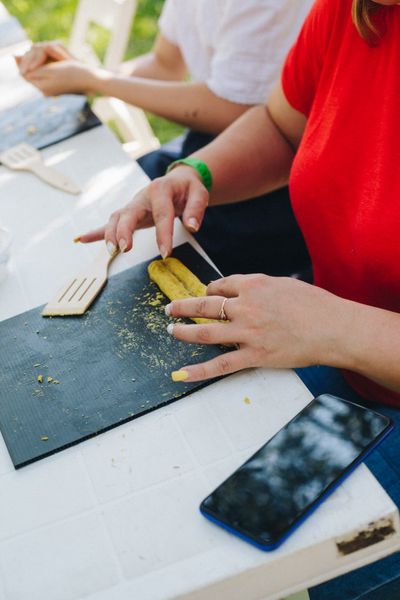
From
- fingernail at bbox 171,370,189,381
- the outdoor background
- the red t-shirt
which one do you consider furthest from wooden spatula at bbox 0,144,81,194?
the outdoor background

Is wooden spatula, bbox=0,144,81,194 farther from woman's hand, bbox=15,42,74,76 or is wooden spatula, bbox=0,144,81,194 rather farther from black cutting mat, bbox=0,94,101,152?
woman's hand, bbox=15,42,74,76

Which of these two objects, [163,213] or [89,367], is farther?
[163,213]

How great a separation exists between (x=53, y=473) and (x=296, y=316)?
1.17 ft

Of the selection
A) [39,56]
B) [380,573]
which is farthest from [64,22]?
[380,573]

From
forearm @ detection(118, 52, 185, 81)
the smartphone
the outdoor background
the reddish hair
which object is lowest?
the outdoor background

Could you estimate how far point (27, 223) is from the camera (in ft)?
4.09

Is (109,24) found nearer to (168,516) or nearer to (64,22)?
(64,22)

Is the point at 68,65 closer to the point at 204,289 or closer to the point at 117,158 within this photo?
A: the point at 117,158

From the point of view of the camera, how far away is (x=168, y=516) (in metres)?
0.74

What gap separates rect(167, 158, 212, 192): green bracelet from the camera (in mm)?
1252

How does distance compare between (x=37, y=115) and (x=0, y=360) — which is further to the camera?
(x=37, y=115)

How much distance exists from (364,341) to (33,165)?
80 centimetres

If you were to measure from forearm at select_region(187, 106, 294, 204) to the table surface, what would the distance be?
0.54 m

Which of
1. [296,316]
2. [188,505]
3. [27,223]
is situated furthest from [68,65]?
[188,505]
